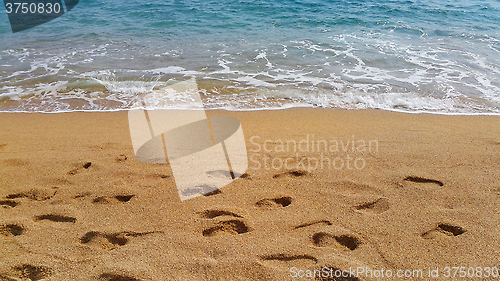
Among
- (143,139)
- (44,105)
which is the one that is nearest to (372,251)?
(143,139)

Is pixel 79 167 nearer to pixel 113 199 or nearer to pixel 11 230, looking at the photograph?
pixel 113 199

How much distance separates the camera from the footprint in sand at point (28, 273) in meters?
1.64

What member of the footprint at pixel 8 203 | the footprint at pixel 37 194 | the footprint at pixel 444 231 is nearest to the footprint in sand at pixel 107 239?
the footprint at pixel 37 194

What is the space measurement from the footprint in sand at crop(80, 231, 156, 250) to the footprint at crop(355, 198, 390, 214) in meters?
1.60

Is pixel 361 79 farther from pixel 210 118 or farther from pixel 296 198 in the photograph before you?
pixel 296 198

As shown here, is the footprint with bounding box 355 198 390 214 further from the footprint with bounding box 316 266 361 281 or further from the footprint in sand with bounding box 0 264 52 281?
the footprint in sand with bounding box 0 264 52 281

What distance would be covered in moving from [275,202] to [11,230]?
6.31ft

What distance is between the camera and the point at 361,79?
5.31 meters

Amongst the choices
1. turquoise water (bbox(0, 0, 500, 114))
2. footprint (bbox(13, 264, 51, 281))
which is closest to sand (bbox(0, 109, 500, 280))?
footprint (bbox(13, 264, 51, 281))

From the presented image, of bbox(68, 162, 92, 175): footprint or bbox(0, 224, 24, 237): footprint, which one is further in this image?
bbox(68, 162, 92, 175): footprint

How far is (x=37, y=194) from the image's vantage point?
2.33 m

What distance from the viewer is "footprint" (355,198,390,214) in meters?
2.15

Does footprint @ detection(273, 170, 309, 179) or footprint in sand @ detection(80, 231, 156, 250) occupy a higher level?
footprint @ detection(273, 170, 309, 179)

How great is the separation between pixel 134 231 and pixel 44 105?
3495 millimetres
